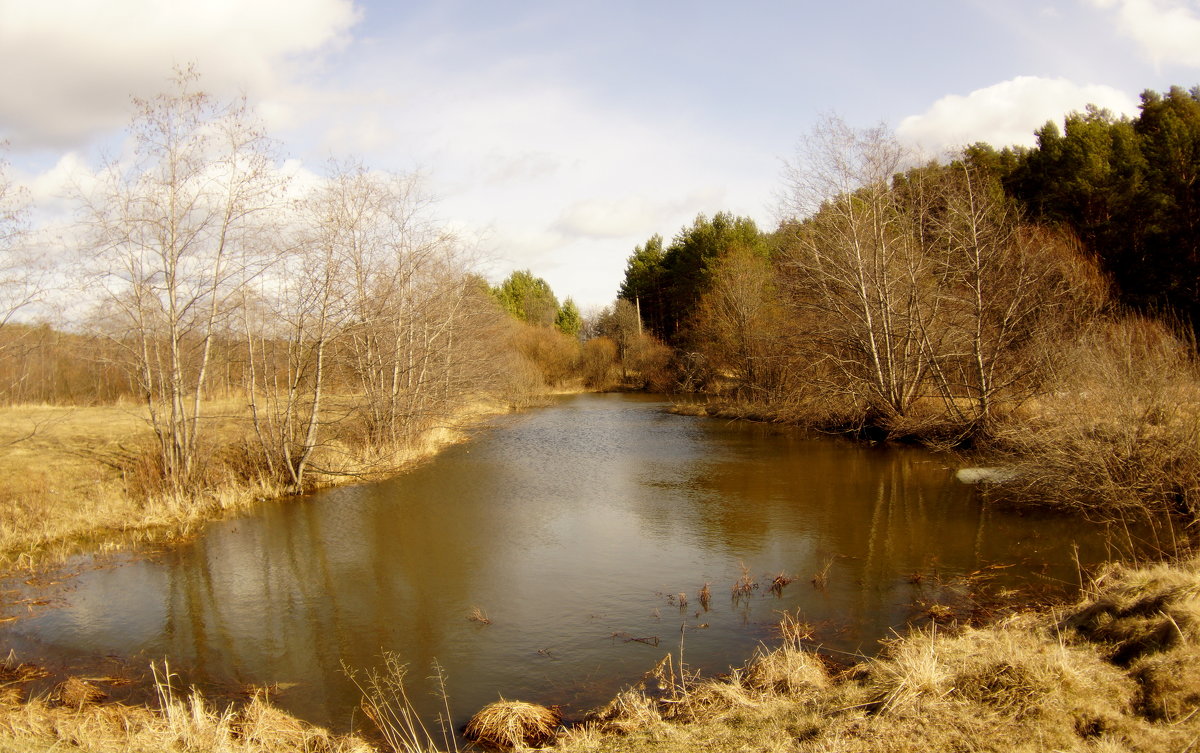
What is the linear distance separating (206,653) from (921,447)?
56.8 ft

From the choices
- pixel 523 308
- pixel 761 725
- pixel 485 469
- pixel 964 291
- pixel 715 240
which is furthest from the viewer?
pixel 523 308

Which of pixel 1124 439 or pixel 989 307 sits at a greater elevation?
pixel 989 307

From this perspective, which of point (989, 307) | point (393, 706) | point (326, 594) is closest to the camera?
point (393, 706)

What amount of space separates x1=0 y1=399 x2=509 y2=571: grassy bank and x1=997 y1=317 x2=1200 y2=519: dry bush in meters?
13.9

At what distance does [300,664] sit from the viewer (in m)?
7.28

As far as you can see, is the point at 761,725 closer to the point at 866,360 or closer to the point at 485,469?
the point at 485,469

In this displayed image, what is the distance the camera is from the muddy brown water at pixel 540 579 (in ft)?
23.6

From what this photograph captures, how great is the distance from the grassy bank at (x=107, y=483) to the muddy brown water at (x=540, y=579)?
843 millimetres

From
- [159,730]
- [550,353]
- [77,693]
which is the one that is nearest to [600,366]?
[550,353]

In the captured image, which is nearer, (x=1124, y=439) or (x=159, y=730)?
(x=159, y=730)

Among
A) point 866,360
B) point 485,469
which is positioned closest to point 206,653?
point 485,469

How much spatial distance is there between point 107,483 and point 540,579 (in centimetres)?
905

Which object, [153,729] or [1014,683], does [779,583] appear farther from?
[153,729]

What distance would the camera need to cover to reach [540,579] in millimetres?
9781
